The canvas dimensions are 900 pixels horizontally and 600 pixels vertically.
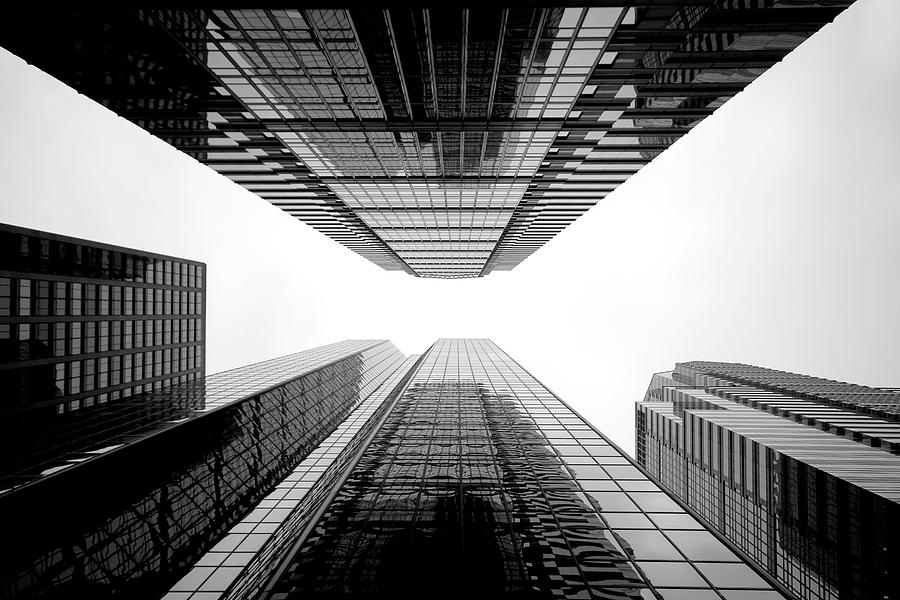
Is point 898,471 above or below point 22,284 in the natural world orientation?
below

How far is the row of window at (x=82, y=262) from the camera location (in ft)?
153

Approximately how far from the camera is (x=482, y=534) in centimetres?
1936

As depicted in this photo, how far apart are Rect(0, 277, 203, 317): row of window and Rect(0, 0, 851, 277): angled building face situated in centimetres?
2606

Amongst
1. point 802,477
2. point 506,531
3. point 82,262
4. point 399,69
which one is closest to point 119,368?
point 82,262

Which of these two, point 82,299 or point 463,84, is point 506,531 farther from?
point 82,299

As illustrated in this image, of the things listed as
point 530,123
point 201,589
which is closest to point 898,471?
point 530,123

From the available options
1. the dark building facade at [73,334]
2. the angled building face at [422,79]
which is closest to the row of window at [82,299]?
the dark building facade at [73,334]

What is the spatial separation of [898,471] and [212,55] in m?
56.5

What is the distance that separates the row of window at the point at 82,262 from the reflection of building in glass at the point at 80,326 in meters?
0.10

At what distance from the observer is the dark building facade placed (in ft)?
147

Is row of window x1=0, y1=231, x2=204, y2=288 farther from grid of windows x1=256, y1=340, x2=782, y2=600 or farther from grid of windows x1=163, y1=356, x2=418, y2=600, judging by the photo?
grid of windows x1=256, y1=340, x2=782, y2=600

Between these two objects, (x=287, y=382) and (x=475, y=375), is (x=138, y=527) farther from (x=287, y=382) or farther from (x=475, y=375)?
(x=475, y=375)

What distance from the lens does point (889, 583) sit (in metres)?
35.9

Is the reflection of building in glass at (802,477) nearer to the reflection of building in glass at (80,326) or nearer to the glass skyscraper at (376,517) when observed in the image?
the glass skyscraper at (376,517)
